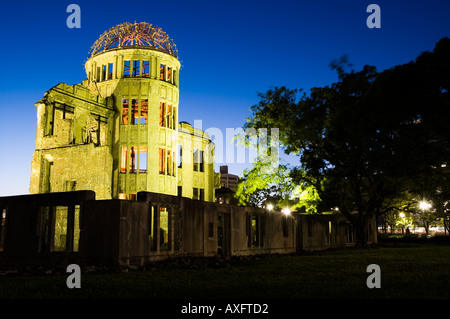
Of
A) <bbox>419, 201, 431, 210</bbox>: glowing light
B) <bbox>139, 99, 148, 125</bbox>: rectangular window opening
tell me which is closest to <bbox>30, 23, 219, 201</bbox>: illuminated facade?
<bbox>139, 99, 148, 125</bbox>: rectangular window opening

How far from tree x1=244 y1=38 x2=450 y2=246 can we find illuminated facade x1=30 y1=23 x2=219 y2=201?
6.84 meters

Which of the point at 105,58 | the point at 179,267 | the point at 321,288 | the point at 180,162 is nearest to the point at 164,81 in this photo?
the point at 105,58

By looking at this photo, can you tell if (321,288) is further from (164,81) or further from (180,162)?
(180,162)

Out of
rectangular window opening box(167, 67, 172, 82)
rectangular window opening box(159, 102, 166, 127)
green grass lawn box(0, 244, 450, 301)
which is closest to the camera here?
green grass lawn box(0, 244, 450, 301)

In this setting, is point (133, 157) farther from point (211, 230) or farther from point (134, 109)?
point (211, 230)

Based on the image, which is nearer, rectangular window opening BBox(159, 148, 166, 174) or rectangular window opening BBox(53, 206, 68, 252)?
A: rectangular window opening BBox(53, 206, 68, 252)

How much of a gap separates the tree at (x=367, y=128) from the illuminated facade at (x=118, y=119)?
684cm

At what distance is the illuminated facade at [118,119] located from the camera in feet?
93.0

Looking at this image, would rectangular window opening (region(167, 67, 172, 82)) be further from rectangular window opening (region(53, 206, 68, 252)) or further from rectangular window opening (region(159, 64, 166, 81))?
rectangular window opening (region(53, 206, 68, 252))

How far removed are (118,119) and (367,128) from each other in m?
19.5

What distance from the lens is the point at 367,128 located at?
18.6 metres

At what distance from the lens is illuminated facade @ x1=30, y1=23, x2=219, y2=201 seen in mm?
28344

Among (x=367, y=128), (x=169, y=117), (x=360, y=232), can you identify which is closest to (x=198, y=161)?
(x=169, y=117)

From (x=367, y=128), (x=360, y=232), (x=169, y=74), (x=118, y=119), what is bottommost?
(x=360, y=232)
